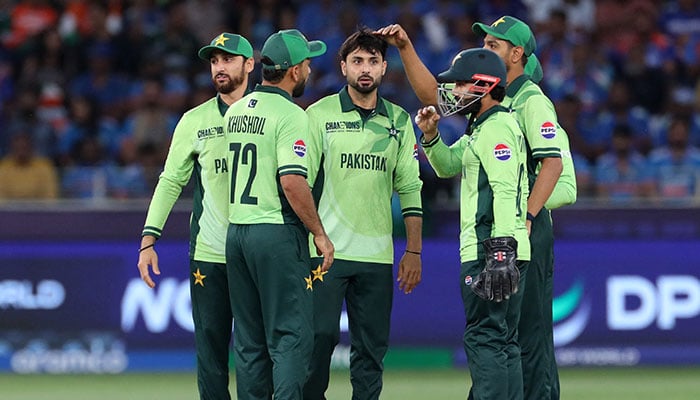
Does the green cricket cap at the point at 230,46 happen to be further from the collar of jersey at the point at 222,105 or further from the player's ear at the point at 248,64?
the collar of jersey at the point at 222,105

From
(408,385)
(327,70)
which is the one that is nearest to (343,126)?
(408,385)

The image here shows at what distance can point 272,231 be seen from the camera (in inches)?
327

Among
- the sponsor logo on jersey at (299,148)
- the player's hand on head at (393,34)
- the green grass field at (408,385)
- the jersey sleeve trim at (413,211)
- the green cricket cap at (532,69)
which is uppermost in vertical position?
the player's hand on head at (393,34)

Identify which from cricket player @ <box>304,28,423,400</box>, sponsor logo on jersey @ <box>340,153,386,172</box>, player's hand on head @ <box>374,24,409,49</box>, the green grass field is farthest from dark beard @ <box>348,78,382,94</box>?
the green grass field

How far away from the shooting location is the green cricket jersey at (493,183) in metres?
7.95

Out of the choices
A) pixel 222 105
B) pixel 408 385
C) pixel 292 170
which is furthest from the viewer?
pixel 408 385

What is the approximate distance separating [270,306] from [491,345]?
136 centimetres

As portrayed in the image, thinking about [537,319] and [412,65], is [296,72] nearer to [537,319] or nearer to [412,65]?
[412,65]

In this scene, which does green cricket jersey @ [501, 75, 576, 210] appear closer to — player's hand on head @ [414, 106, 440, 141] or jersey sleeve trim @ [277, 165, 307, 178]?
player's hand on head @ [414, 106, 440, 141]

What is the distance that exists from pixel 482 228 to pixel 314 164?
128 centimetres

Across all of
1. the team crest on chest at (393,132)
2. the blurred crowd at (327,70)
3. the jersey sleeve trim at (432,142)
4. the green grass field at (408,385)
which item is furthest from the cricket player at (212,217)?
the blurred crowd at (327,70)

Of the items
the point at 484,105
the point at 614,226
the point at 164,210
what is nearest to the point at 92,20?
the point at 614,226

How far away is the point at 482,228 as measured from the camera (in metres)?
8.09

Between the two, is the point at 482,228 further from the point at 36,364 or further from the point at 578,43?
the point at 578,43
